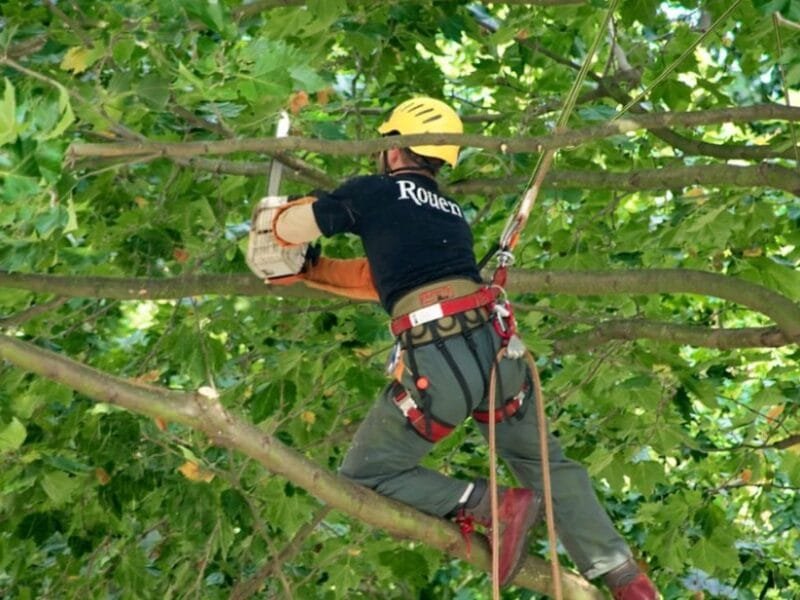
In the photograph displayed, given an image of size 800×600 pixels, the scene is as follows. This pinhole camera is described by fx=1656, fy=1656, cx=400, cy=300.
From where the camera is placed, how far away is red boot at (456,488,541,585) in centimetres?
431

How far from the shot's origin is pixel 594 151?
621 cm

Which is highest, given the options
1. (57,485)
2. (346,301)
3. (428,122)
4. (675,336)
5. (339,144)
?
(339,144)

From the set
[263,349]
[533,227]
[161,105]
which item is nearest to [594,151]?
[533,227]

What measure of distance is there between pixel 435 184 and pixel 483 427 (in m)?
0.73

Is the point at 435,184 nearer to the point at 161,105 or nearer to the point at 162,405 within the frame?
the point at 161,105

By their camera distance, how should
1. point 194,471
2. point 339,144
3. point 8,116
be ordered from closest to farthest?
point 8,116
point 339,144
point 194,471

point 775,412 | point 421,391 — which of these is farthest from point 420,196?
point 775,412

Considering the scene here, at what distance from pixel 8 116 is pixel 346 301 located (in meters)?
2.42

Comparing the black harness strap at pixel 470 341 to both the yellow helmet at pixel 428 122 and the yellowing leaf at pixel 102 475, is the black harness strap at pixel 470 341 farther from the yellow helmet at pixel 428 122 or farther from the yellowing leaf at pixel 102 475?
the yellowing leaf at pixel 102 475

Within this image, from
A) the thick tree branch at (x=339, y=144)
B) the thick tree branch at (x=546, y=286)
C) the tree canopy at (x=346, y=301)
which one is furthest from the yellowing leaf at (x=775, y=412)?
the thick tree branch at (x=339, y=144)

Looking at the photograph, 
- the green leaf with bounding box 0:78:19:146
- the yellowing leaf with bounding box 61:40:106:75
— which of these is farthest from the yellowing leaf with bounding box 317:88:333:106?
the green leaf with bounding box 0:78:19:146

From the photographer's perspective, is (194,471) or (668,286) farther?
(194,471)

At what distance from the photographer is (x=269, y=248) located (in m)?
4.60

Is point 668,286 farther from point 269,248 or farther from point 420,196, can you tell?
point 269,248
